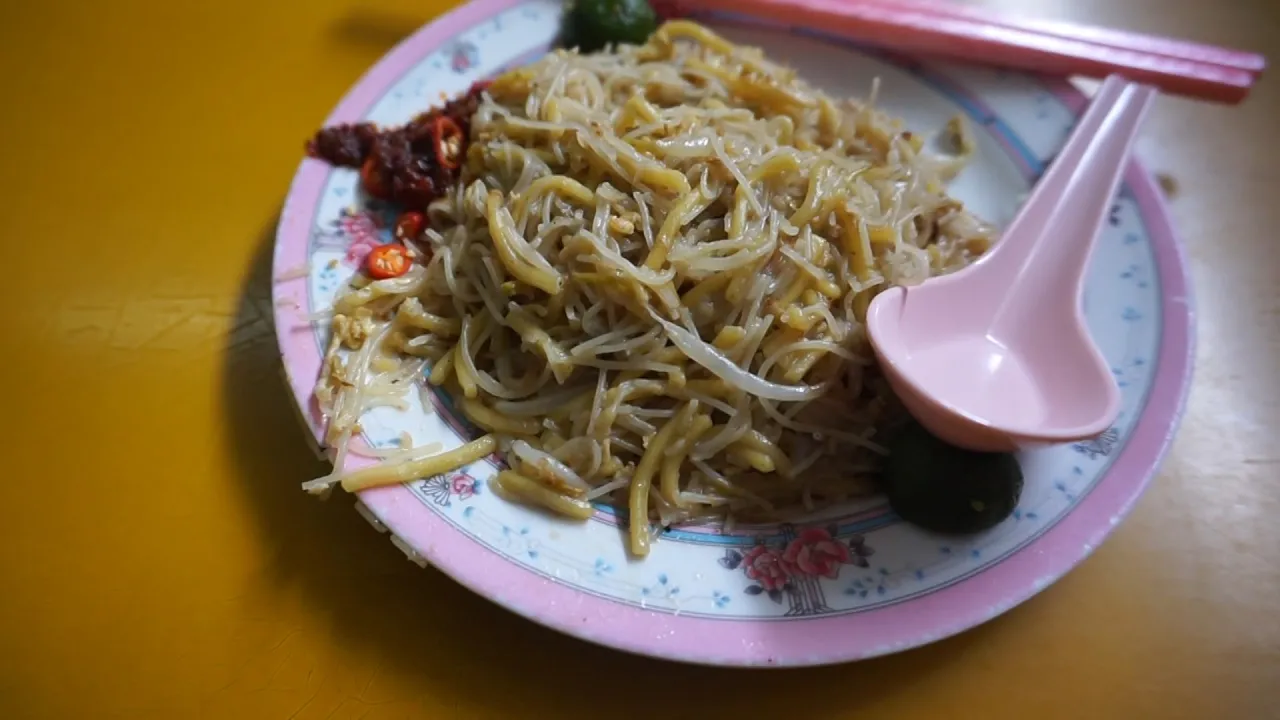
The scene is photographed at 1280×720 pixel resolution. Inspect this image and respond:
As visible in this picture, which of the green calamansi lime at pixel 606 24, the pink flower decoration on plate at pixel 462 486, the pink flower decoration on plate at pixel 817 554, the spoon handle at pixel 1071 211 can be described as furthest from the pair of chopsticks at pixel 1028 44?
the pink flower decoration on plate at pixel 462 486

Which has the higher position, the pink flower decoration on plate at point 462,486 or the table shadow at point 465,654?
the pink flower decoration on plate at point 462,486

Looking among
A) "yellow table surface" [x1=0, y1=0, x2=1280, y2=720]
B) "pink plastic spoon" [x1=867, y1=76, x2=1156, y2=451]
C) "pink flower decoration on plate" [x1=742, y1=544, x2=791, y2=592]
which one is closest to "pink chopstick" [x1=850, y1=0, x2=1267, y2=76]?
"yellow table surface" [x1=0, y1=0, x2=1280, y2=720]

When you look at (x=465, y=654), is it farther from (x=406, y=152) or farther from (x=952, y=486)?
(x=406, y=152)

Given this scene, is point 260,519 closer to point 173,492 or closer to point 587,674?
point 173,492

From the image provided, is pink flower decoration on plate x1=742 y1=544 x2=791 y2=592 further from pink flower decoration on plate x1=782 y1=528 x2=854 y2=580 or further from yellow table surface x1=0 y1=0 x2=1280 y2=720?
yellow table surface x1=0 y1=0 x2=1280 y2=720

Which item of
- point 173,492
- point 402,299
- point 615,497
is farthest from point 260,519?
point 615,497

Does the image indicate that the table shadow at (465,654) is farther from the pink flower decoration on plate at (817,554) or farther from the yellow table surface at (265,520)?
the pink flower decoration on plate at (817,554)

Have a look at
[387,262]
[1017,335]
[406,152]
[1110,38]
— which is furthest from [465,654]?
[1110,38]
